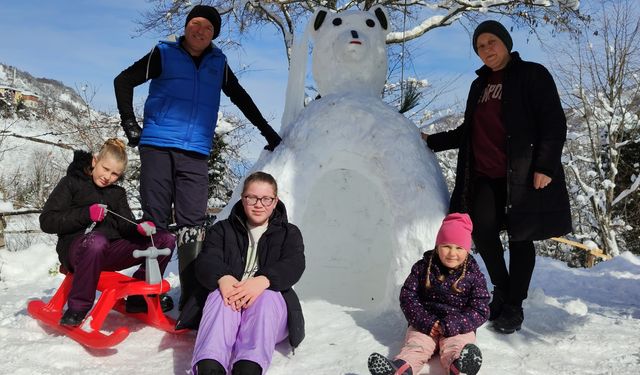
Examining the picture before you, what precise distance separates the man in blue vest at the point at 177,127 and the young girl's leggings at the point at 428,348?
3.66ft

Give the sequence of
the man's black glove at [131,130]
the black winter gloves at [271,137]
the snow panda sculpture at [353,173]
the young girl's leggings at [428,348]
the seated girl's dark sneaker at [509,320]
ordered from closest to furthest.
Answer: the young girl's leggings at [428,348] → the seated girl's dark sneaker at [509,320] → the man's black glove at [131,130] → the snow panda sculpture at [353,173] → the black winter gloves at [271,137]

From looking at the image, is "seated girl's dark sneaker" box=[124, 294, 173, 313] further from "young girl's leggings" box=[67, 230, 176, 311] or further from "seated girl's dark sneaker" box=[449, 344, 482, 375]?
"seated girl's dark sneaker" box=[449, 344, 482, 375]

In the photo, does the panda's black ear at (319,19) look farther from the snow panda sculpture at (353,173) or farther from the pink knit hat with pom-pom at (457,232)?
the pink knit hat with pom-pom at (457,232)

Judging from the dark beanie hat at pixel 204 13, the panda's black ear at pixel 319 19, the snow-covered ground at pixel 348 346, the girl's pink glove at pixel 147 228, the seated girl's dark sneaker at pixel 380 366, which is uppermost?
the panda's black ear at pixel 319 19

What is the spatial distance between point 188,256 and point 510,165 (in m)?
1.61

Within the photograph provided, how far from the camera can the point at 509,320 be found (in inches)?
94.5

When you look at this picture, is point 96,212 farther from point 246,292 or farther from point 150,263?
point 246,292

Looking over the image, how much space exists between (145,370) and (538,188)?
6.22 feet

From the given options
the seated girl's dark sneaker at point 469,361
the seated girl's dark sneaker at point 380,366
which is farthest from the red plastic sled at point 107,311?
the seated girl's dark sneaker at point 469,361

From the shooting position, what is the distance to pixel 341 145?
2803 millimetres

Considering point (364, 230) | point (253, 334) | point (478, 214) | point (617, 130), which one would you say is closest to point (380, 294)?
point (364, 230)

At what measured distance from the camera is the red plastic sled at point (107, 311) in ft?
7.10

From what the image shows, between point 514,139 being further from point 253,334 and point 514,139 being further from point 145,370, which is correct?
point 145,370

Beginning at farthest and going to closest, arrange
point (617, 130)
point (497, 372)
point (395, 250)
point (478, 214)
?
point (617, 130) < point (395, 250) < point (478, 214) < point (497, 372)
